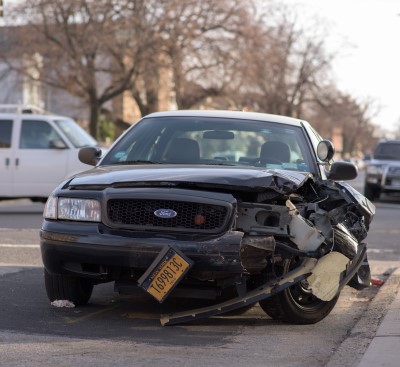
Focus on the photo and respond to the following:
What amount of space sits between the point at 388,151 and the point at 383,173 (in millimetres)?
1413

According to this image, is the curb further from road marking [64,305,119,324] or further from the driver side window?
the driver side window

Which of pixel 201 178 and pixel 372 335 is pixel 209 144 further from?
pixel 372 335

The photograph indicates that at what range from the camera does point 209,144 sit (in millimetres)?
7676

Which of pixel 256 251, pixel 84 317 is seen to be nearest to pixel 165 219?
pixel 256 251

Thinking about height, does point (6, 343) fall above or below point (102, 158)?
below

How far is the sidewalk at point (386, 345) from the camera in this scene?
16.8 ft

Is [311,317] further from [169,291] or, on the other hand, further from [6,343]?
[6,343]

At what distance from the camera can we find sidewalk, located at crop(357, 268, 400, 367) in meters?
5.11

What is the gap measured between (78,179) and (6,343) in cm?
142

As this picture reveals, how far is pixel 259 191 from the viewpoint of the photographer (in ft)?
19.8

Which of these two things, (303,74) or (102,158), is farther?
(303,74)

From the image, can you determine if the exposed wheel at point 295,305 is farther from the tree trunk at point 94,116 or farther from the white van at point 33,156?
the tree trunk at point 94,116

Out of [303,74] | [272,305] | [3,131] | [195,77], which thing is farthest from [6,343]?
[303,74]

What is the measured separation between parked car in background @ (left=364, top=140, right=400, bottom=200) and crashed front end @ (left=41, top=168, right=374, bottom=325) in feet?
56.8
